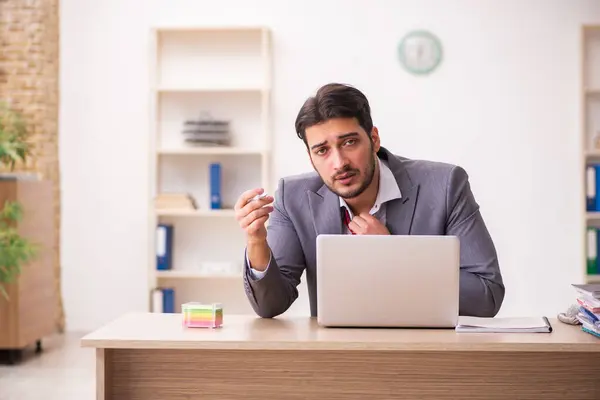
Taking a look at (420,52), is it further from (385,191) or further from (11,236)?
(385,191)

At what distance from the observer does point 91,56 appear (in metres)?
5.54

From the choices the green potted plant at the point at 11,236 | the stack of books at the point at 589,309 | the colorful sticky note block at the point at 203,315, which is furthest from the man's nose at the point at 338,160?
the green potted plant at the point at 11,236

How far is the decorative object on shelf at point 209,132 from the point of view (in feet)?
17.2

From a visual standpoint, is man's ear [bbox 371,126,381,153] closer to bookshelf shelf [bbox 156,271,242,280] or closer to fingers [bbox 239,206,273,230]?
fingers [bbox 239,206,273,230]

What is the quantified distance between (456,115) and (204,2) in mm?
1803

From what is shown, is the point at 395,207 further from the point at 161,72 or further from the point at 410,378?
the point at 161,72

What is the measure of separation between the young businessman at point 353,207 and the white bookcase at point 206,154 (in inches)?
113

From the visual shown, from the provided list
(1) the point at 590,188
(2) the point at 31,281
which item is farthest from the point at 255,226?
(1) the point at 590,188

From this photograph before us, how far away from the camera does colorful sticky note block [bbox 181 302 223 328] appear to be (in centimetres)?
206

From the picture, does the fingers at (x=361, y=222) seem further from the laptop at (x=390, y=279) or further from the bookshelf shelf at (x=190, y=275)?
the bookshelf shelf at (x=190, y=275)

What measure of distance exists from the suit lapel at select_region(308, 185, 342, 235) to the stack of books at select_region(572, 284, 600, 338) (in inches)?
29.1

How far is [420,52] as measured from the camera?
5.34m

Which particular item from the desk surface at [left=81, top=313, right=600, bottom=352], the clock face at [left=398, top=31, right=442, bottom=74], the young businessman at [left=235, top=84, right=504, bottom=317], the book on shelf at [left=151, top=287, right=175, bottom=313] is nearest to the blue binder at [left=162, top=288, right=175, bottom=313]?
the book on shelf at [left=151, top=287, right=175, bottom=313]

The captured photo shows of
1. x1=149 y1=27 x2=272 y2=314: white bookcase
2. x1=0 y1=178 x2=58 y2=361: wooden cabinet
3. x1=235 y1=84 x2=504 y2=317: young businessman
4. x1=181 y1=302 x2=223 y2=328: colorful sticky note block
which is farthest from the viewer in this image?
x1=149 y1=27 x2=272 y2=314: white bookcase
